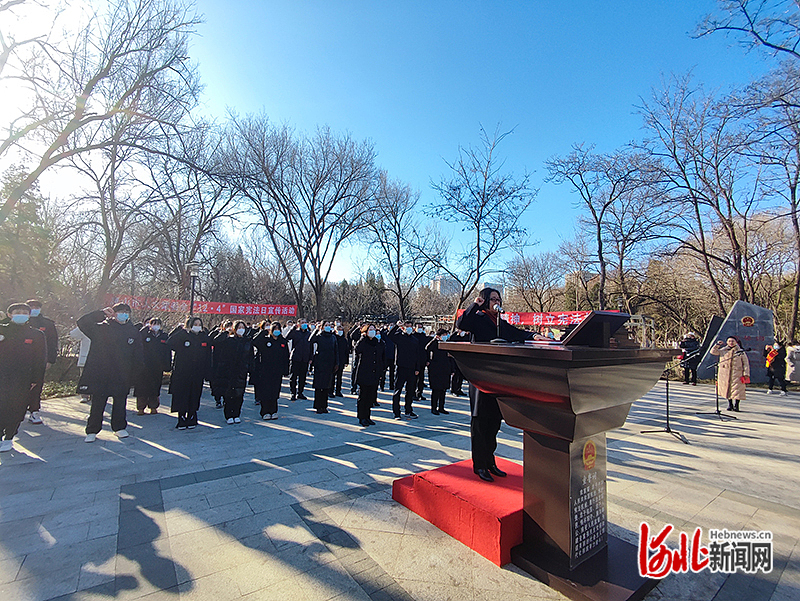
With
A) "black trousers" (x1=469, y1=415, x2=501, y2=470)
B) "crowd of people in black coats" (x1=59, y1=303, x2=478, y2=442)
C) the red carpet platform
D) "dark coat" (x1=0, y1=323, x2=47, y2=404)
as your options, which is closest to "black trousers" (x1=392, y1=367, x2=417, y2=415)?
"crowd of people in black coats" (x1=59, y1=303, x2=478, y2=442)

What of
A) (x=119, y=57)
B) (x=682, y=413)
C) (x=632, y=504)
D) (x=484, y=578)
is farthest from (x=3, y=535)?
(x=119, y=57)

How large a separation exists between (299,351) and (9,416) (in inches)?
220

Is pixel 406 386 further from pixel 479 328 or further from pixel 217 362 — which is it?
pixel 479 328

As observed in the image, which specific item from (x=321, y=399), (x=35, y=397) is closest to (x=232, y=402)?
(x=321, y=399)

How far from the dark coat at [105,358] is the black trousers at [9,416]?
81cm

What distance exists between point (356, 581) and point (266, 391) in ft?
18.9

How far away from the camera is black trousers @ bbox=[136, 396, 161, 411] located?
25.6 feet

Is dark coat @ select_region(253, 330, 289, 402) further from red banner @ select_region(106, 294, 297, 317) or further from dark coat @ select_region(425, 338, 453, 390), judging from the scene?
red banner @ select_region(106, 294, 297, 317)

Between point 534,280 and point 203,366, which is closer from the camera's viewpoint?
point 203,366

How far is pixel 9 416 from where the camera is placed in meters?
5.34

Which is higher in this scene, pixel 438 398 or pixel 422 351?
pixel 422 351

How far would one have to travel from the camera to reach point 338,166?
22422 mm

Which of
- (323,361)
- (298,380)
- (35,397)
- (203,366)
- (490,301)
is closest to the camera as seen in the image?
(490,301)

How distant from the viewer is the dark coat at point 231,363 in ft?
24.1
